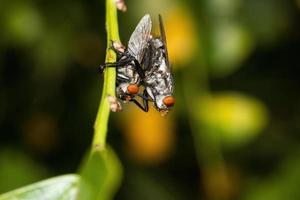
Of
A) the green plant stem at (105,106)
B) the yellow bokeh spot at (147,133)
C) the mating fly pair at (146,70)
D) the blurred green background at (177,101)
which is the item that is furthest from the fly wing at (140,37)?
the yellow bokeh spot at (147,133)

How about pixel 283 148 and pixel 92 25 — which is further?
pixel 283 148

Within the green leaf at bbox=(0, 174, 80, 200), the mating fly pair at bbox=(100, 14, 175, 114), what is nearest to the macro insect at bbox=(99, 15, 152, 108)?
the mating fly pair at bbox=(100, 14, 175, 114)

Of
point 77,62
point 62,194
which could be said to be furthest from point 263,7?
point 62,194

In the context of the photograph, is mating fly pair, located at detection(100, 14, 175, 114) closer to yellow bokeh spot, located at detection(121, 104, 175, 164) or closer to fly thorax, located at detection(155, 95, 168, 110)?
fly thorax, located at detection(155, 95, 168, 110)

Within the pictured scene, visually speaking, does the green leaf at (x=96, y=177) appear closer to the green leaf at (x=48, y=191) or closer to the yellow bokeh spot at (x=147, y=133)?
the green leaf at (x=48, y=191)

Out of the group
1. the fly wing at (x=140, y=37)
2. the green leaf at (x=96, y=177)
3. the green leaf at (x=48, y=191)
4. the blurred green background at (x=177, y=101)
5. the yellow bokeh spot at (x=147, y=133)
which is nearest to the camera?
the green leaf at (x=96, y=177)

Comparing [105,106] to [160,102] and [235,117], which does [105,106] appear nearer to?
[160,102]

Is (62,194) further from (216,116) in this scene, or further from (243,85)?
(243,85)
